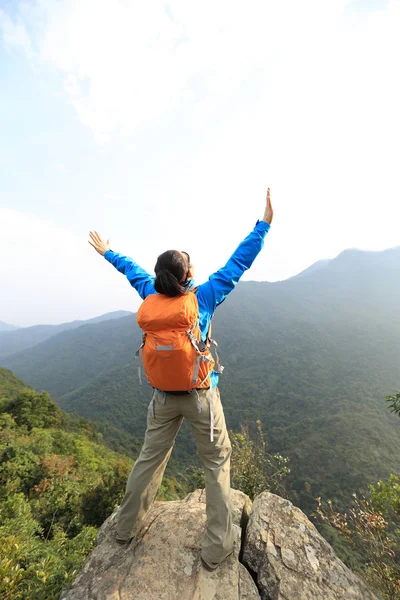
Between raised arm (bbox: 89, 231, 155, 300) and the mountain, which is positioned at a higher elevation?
raised arm (bbox: 89, 231, 155, 300)

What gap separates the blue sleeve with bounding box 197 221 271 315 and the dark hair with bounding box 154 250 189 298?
28 cm

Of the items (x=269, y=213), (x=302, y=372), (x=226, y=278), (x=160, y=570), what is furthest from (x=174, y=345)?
(x=302, y=372)

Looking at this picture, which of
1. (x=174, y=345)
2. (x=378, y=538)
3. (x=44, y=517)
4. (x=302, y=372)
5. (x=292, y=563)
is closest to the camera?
(x=174, y=345)

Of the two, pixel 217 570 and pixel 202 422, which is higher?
pixel 202 422

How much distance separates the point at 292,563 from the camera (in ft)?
8.96

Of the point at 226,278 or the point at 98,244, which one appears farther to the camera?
the point at 98,244

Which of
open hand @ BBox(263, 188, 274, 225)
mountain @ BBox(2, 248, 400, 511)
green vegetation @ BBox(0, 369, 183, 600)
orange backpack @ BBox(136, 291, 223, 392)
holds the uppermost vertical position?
open hand @ BBox(263, 188, 274, 225)

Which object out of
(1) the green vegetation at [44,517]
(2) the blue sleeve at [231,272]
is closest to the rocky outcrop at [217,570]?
(1) the green vegetation at [44,517]

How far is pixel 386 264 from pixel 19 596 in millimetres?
233039

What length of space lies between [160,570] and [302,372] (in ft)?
296

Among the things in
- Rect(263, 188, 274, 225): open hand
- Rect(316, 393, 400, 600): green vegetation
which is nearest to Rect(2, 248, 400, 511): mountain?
Rect(316, 393, 400, 600): green vegetation

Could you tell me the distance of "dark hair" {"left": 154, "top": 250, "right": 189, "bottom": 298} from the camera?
233cm

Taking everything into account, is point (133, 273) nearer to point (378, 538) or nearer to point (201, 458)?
point (201, 458)

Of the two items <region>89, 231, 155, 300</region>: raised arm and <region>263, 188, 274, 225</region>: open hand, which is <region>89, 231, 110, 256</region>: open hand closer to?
<region>89, 231, 155, 300</region>: raised arm
